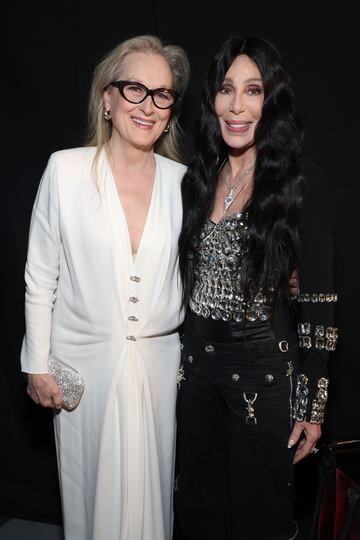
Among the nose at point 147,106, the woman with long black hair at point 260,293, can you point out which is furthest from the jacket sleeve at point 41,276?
the woman with long black hair at point 260,293

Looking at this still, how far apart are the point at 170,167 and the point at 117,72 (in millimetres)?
371

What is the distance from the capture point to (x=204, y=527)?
245 centimetres

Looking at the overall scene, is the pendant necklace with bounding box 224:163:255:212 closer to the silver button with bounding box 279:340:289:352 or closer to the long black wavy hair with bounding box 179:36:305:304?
the long black wavy hair with bounding box 179:36:305:304

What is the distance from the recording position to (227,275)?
2209 mm

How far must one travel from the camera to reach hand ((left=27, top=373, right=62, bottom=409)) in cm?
235

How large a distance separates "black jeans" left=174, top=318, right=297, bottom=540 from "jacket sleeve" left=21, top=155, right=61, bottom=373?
0.47 m

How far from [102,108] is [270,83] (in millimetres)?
594

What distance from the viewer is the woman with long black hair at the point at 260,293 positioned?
2162mm

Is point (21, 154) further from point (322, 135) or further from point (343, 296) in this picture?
point (343, 296)

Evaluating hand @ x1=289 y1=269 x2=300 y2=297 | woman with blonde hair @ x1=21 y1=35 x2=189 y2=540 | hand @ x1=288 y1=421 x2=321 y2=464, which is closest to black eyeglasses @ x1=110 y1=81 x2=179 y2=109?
woman with blonde hair @ x1=21 y1=35 x2=189 y2=540

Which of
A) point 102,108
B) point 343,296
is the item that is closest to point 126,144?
point 102,108

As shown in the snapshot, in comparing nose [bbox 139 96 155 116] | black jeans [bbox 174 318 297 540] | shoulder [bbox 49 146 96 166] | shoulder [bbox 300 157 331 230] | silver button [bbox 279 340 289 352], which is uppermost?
nose [bbox 139 96 155 116]

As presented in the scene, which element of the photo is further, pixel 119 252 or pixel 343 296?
pixel 343 296

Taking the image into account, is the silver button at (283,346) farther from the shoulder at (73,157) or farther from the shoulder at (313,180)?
the shoulder at (73,157)
